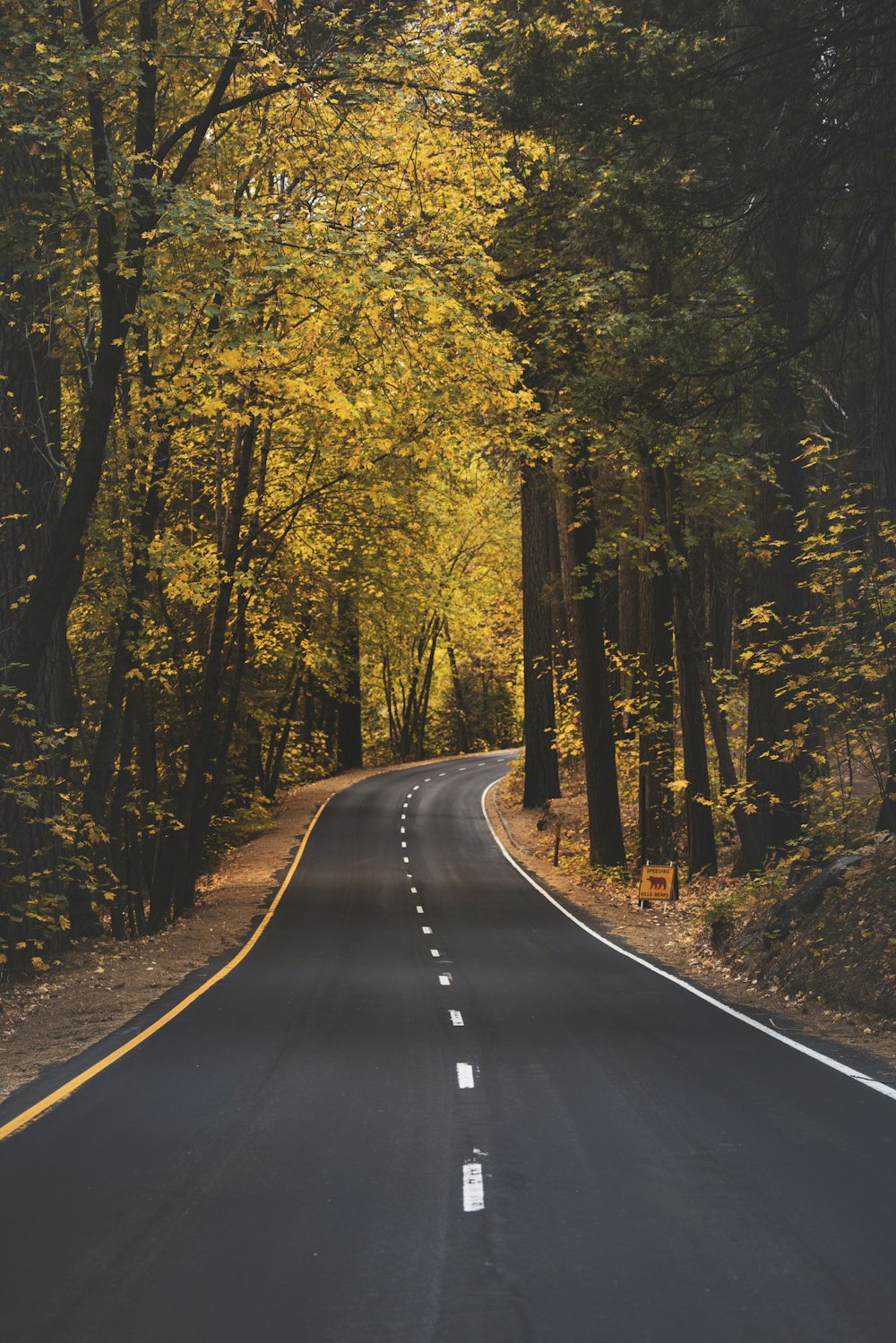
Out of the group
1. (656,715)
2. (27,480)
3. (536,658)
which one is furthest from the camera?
(536,658)

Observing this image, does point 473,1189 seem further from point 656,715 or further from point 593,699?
point 593,699

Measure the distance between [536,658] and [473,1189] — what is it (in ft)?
99.6

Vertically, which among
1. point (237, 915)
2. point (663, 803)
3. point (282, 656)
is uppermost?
point (282, 656)

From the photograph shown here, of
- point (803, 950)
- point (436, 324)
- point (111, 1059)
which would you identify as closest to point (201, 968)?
Result: point (111, 1059)

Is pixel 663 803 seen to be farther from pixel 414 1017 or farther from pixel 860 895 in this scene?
pixel 414 1017

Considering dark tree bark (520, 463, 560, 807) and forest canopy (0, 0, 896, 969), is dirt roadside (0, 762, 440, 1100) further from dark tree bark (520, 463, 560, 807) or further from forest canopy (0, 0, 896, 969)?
dark tree bark (520, 463, 560, 807)

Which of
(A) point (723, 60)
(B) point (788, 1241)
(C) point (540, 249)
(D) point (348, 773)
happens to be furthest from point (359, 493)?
(D) point (348, 773)

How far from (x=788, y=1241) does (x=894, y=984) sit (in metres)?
7.69

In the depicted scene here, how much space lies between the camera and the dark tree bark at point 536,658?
3938 cm

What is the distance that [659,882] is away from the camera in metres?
25.6

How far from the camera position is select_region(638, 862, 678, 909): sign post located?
25.5m

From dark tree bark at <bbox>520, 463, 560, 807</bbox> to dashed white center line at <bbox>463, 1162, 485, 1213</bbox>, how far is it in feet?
95.1

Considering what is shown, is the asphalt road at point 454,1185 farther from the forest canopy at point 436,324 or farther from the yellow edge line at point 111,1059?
the forest canopy at point 436,324

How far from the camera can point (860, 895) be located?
1571cm
